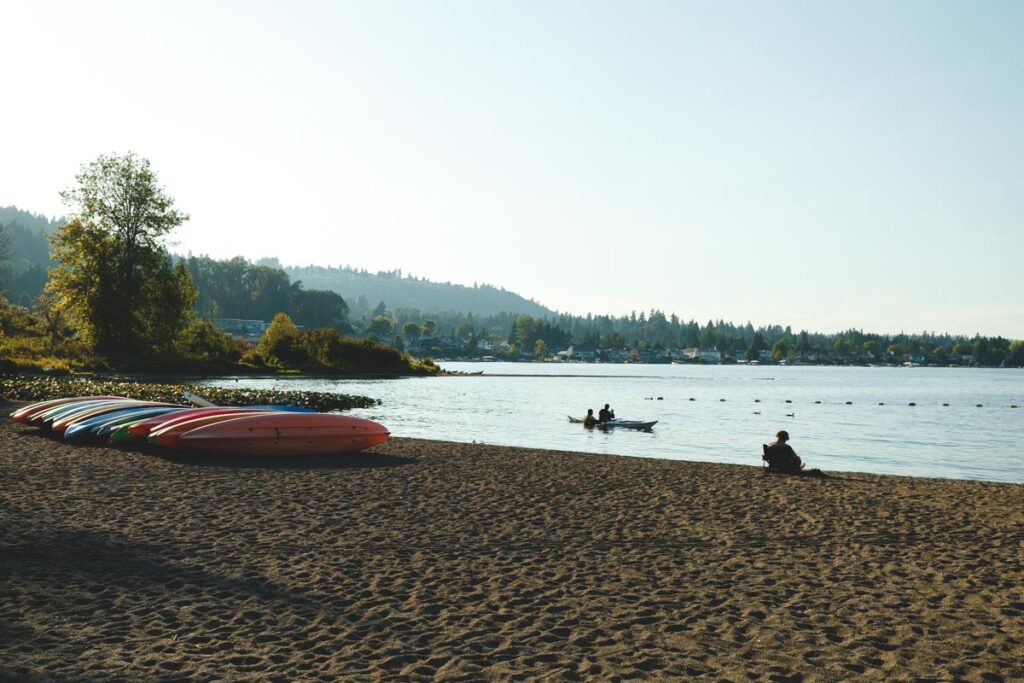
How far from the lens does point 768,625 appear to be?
8211 mm

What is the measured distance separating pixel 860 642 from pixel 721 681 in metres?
1.96

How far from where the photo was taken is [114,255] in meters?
71.5

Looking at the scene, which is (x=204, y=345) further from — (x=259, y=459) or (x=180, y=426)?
(x=259, y=459)

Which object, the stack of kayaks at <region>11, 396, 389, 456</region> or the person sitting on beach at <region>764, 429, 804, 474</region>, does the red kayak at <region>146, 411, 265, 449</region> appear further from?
the person sitting on beach at <region>764, 429, 804, 474</region>

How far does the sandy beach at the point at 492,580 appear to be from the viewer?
703 cm

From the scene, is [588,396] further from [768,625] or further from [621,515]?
[768,625]

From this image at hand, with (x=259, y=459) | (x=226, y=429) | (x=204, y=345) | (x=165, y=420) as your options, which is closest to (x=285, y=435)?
(x=259, y=459)

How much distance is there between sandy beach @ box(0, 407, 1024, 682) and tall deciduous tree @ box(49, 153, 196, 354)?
194 ft

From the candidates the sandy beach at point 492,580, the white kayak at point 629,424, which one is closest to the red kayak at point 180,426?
the sandy beach at point 492,580

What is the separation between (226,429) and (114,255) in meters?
58.9

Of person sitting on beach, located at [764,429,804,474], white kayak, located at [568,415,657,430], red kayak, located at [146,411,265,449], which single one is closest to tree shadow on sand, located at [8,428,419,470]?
red kayak, located at [146,411,265,449]

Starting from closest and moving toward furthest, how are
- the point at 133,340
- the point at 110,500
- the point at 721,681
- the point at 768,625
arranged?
the point at 721,681, the point at 768,625, the point at 110,500, the point at 133,340

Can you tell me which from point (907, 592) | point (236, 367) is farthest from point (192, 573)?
point (236, 367)

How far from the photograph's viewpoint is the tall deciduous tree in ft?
229
